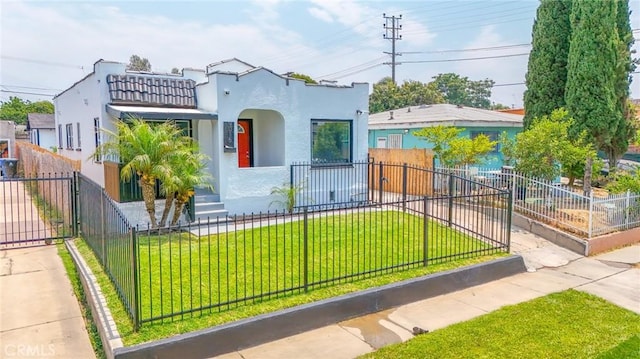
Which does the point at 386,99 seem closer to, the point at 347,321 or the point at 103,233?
the point at 103,233

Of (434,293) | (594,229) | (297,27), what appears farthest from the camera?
(297,27)

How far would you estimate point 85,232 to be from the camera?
30.6 feet


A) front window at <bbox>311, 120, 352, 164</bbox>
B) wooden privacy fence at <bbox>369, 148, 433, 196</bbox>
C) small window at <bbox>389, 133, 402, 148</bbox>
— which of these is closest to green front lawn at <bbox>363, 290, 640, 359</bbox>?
front window at <bbox>311, 120, 352, 164</bbox>

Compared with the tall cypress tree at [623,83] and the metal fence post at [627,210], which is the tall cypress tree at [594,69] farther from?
the metal fence post at [627,210]

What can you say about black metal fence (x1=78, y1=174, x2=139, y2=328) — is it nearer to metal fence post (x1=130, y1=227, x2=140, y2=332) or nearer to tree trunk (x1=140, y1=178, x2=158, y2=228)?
metal fence post (x1=130, y1=227, x2=140, y2=332)

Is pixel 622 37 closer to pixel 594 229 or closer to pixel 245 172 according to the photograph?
pixel 594 229

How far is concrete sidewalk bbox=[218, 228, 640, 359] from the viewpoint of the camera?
5500 millimetres

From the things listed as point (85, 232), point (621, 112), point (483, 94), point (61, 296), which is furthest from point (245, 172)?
point (483, 94)

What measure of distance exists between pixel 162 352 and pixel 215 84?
8.30 metres

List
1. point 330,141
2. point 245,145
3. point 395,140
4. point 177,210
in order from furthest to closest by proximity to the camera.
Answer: point 395,140 → point 245,145 → point 330,141 → point 177,210

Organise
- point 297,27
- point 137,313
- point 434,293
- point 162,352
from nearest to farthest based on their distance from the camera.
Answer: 1. point 162,352
2. point 137,313
3. point 434,293
4. point 297,27

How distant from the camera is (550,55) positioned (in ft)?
61.7

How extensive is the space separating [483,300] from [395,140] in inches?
625

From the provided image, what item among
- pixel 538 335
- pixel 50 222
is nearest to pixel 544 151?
pixel 538 335
